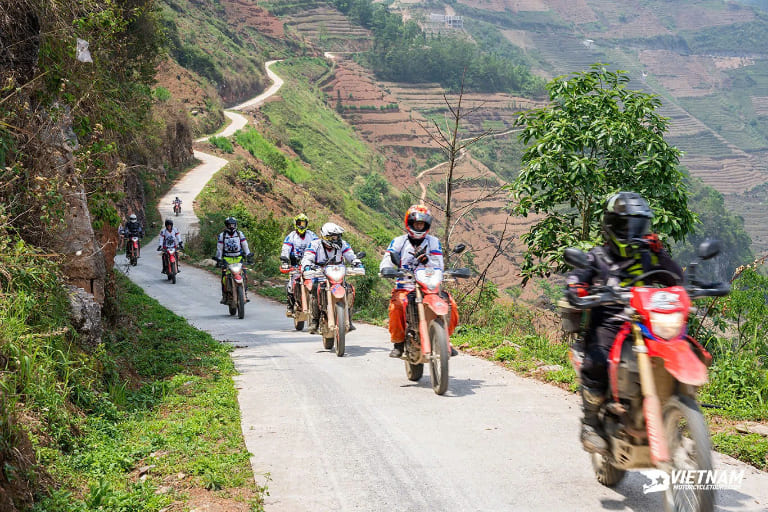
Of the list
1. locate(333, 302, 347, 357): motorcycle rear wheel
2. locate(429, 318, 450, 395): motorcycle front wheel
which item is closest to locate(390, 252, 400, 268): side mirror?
locate(429, 318, 450, 395): motorcycle front wheel

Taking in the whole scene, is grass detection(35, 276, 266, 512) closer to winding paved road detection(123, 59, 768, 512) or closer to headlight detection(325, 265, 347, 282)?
winding paved road detection(123, 59, 768, 512)

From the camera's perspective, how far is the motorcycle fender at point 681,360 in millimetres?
4031

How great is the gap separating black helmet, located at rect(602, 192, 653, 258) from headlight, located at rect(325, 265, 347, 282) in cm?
708

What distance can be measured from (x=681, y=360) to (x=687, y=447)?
A: 49 cm

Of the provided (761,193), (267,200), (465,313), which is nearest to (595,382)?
(465,313)

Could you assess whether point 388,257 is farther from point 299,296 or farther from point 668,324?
point 299,296

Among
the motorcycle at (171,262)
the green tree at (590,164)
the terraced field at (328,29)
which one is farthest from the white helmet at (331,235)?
the terraced field at (328,29)

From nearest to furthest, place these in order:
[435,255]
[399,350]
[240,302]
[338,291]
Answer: [435,255], [399,350], [338,291], [240,302]

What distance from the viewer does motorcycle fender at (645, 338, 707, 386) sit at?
4031 millimetres

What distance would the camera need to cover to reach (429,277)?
8406 millimetres

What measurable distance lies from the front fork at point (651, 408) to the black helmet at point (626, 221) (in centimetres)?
74

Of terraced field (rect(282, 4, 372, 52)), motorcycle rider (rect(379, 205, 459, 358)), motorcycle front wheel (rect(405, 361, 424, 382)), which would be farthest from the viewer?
terraced field (rect(282, 4, 372, 52))

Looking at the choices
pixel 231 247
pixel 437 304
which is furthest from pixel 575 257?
pixel 231 247

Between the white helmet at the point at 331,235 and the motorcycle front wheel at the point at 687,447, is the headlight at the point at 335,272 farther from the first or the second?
the motorcycle front wheel at the point at 687,447
